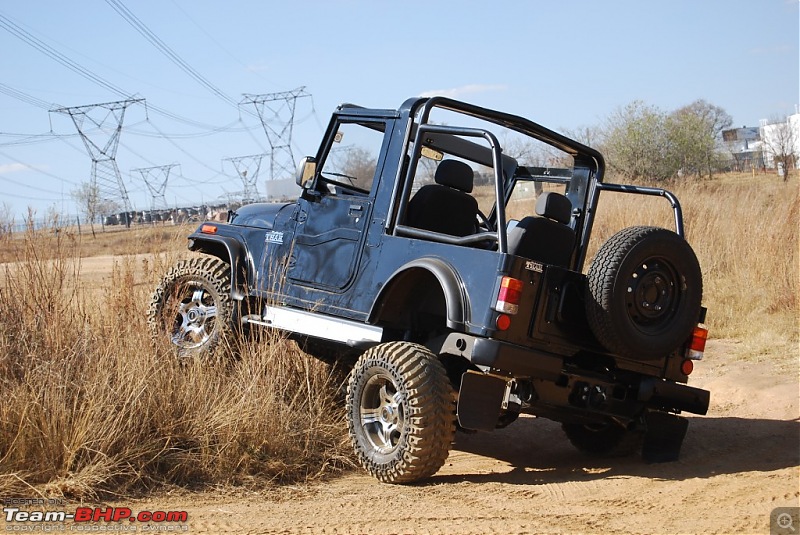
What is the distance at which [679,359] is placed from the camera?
20.7 feet

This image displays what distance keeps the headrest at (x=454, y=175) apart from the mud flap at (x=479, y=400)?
1678 millimetres

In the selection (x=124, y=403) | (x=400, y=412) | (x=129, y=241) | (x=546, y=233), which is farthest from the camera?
(x=129, y=241)

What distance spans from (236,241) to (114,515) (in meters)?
2.94

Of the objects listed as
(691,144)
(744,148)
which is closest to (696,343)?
(691,144)

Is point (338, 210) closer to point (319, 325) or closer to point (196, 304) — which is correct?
point (319, 325)

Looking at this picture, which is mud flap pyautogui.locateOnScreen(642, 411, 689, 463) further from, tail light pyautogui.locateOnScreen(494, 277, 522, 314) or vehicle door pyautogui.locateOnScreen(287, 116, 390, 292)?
vehicle door pyautogui.locateOnScreen(287, 116, 390, 292)

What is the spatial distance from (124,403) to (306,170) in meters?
2.33

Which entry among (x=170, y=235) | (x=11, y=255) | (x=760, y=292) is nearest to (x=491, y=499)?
(x=11, y=255)

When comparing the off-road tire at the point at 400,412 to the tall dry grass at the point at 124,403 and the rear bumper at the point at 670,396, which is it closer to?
the tall dry grass at the point at 124,403

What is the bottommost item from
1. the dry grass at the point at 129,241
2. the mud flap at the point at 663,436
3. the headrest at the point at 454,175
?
the mud flap at the point at 663,436

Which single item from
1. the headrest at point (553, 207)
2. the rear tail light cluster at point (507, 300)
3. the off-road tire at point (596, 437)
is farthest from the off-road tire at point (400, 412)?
the off-road tire at point (596, 437)

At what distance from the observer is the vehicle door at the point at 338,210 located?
21.7 ft

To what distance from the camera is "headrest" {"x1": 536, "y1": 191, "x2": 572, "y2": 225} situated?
20.3ft

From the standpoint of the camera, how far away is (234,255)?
24.0ft
